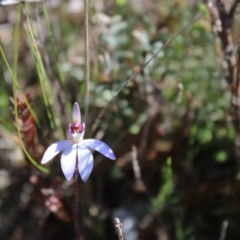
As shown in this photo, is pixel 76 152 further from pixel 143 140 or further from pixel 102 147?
pixel 143 140

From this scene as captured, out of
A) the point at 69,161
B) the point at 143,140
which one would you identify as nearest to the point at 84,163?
the point at 69,161

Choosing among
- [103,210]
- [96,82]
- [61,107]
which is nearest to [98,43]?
[96,82]

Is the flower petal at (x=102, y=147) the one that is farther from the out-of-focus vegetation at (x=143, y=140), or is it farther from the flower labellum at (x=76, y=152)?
the out-of-focus vegetation at (x=143, y=140)

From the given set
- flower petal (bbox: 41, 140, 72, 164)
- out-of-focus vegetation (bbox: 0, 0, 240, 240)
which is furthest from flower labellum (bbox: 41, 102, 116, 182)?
out-of-focus vegetation (bbox: 0, 0, 240, 240)

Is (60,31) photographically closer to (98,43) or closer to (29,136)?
(98,43)

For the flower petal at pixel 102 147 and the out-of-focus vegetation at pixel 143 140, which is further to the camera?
the out-of-focus vegetation at pixel 143 140

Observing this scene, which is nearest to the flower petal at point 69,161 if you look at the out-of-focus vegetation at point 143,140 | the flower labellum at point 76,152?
the flower labellum at point 76,152

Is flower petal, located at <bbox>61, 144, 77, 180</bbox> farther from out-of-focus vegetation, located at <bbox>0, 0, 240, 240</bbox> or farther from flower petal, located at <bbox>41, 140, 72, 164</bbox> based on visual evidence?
out-of-focus vegetation, located at <bbox>0, 0, 240, 240</bbox>
